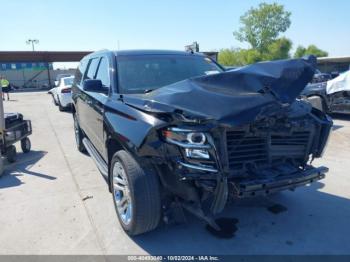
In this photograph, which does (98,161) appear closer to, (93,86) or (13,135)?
(93,86)

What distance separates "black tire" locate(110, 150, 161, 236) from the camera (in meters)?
3.11

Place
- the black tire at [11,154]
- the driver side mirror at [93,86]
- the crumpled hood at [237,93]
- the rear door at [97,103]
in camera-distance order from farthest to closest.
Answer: the black tire at [11,154]
the rear door at [97,103]
the driver side mirror at [93,86]
the crumpled hood at [237,93]

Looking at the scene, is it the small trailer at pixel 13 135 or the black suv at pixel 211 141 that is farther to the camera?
the small trailer at pixel 13 135

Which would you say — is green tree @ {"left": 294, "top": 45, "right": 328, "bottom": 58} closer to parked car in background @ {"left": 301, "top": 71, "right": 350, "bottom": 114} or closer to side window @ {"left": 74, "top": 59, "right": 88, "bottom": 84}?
parked car in background @ {"left": 301, "top": 71, "right": 350, "bottom": 114}

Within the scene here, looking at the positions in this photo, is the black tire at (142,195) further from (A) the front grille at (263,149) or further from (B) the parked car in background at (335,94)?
(B) the parked car in background at (335,94)

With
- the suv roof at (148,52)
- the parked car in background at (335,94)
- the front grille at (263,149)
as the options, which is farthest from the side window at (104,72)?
the parked car in background at (335,94)

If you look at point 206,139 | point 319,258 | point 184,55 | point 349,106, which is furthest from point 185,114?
point 349,106

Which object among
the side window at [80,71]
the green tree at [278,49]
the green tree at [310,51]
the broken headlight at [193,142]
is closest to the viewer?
the broken headlight at [193,142]

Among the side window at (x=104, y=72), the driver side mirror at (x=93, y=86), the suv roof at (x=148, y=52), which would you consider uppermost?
the suv roof at (x=148, y=52)

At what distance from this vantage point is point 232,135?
9.89 ft

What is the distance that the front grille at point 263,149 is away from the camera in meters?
3.04

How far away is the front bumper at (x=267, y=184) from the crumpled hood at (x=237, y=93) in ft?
1.79

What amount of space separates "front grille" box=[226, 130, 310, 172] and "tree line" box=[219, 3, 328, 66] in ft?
232

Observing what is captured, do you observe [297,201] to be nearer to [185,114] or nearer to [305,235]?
[305,235]
